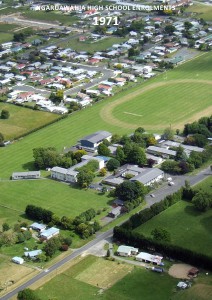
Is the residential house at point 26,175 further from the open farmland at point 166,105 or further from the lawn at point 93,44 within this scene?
the lawn at point 93,44

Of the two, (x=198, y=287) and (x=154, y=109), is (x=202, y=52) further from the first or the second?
(x=198, y=287)

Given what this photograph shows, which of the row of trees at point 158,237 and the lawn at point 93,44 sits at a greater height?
the lawn at point 93,44

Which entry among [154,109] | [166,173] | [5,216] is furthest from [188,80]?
[5,216]

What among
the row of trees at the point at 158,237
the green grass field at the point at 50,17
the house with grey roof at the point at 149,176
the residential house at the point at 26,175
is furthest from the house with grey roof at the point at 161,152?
the green grass field at the point at 50,17

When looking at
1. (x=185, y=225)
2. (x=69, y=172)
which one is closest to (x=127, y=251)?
(x=185, y=225)

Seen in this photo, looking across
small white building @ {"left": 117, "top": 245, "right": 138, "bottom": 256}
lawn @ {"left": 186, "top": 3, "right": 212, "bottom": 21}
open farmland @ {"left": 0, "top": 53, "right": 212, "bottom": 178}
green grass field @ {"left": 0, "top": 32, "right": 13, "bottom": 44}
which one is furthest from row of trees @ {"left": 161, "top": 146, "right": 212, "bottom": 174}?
lawn @ {"left": 186, "top": 3, "right": 212, "bottom": 21}

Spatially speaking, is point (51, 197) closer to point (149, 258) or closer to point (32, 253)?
point (32, 253)
